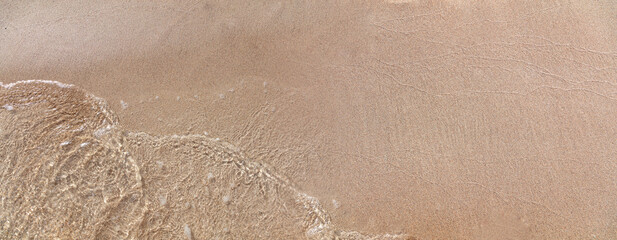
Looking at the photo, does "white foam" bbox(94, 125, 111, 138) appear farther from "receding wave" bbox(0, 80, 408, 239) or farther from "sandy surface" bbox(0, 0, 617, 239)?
"sandy surface" bbox(0, 0, 617, 239)

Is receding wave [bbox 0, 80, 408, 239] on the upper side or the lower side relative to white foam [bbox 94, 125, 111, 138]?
lower

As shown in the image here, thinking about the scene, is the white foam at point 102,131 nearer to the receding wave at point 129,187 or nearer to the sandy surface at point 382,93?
the receding wave at point 129,187

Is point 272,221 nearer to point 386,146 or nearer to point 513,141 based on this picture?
point 386,146

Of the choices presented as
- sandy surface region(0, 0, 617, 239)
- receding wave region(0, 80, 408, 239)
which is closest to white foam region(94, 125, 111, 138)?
receding wave region(0, 80, 408, 239)

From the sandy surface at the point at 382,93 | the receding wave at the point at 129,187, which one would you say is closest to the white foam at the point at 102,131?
the receding wave at the point at 129,187

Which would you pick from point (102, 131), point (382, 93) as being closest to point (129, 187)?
point (102, 131)

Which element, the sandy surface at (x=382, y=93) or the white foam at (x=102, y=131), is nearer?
the sandy surface at (x=382, y=93)

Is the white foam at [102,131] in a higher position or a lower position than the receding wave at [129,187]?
higher
